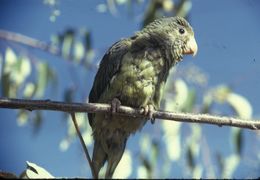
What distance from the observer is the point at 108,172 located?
3303 mm

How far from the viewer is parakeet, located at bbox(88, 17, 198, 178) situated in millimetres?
3143

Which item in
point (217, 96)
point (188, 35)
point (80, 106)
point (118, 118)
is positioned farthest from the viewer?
point (217, 96)

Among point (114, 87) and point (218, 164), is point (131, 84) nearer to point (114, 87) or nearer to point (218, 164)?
point (114, 87)

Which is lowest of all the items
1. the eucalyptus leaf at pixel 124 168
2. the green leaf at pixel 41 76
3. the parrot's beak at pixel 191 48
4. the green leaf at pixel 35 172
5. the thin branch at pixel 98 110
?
the eucalyptus leaf at pixel 124 168

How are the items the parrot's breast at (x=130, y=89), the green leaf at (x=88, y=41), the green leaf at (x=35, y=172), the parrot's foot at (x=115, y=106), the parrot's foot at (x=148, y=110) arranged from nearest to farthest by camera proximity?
the green leaf at (x=35, y=172) → the parrot's foot at (x=115, y=106) → the parrot's foot at (x=148, y=110) → the parrot's breast at (x=130, y=89) → the green leaf at (x=88, y=41)

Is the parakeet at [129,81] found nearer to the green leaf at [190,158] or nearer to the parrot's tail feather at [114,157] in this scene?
the parrot's tail feather at [114,157]

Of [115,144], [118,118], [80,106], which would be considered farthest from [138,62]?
[80,106]

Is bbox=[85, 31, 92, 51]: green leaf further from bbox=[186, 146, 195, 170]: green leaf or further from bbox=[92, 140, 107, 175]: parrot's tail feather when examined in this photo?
bbox=[186, 146, 195, 170]: green leaf

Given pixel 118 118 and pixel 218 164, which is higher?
pixel 118 118

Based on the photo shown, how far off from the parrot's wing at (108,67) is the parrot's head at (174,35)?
199mm

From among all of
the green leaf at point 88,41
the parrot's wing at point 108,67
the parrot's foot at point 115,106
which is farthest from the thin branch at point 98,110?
the green leaf at point 88,41

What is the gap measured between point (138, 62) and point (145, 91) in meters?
0.20

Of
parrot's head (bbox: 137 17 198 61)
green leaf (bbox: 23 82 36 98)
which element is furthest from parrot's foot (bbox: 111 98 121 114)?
green leaf (bbox: 23 82 36 98)

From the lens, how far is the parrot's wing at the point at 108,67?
3.33 meters
